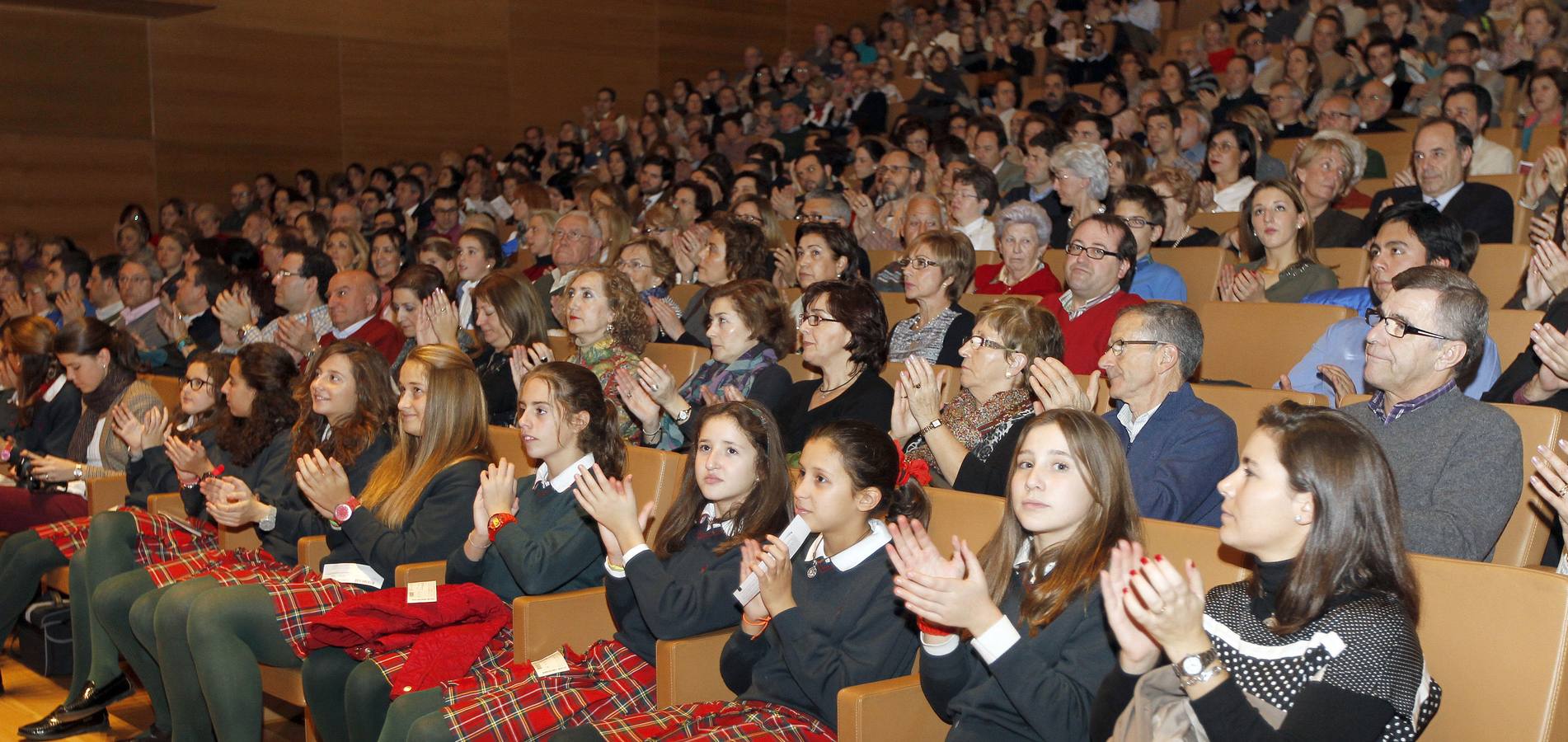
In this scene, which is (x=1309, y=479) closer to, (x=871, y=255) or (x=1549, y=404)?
(x=1549, y=404)

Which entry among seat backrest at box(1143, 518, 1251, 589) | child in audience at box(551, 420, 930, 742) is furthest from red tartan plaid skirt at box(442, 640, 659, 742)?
seat backrest at box(1143, 518, 1251, 589)

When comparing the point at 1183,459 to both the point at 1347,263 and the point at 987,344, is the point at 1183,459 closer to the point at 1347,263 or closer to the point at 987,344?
the point at 987,344

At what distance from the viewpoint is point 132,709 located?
3.42 m

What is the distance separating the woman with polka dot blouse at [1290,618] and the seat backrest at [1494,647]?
0.26 feet

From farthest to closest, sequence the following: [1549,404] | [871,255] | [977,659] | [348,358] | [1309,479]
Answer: [871,255] → [348,358] → [1549,404] → [977,659] → [1309,479]

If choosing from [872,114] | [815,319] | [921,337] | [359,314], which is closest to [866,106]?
[872,114]

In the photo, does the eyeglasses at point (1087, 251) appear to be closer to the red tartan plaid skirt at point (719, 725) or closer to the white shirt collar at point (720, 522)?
the white shirt collar at point (720, 522)

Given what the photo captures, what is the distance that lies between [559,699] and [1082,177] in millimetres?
2935

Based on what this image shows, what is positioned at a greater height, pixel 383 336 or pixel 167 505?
pixel 383 336

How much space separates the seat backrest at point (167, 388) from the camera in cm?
421

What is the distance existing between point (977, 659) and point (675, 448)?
1.66 m

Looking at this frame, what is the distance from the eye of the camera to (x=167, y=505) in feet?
11.6

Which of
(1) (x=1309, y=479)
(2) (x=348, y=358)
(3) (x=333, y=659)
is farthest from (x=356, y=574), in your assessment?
(1) (x=1309, y=479)

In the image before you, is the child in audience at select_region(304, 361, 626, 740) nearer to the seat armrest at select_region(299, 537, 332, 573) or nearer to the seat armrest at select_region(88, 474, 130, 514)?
the seat armrest at select_region(299, 537, 332, 573)
